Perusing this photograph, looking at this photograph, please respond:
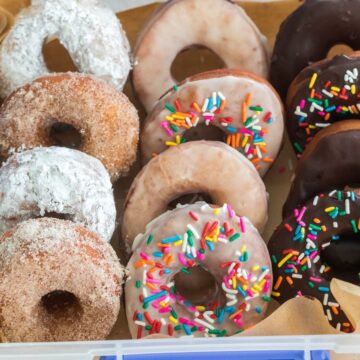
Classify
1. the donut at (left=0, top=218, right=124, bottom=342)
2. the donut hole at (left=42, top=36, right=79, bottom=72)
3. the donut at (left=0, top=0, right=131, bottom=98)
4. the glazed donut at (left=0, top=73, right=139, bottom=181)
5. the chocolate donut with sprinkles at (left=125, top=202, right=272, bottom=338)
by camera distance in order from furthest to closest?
the donut hole at (left=42, top=36, right=79, bottom=72), the donut at (left=0, top=0, right=131, bottom=98), the glazed donut at (left=0, top=73, right=139, bottom=181), the chocolate donut with sprinkles at (left=125, top=202, right=272, bottom=338), the donut at (left=0, top=218, right=124, bottom=342)

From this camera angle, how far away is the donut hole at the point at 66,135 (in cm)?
150

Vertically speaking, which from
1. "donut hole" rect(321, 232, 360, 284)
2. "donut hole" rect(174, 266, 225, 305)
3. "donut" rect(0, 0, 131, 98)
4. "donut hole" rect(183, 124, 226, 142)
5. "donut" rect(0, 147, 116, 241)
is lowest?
"donut hole" rect(174, 266, 225, 305)

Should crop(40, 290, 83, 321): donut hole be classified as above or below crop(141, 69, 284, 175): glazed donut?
below

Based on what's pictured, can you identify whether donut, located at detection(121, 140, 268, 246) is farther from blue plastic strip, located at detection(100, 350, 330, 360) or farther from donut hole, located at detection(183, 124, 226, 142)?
blue plastic strip, located at detection(100, 350, 330, 360)

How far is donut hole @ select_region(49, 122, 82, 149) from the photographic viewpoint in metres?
1.50

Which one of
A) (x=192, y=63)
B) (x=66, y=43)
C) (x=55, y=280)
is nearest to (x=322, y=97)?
(x=192, y=63)

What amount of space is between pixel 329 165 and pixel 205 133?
0.34 metres

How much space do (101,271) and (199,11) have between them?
0.70 meters

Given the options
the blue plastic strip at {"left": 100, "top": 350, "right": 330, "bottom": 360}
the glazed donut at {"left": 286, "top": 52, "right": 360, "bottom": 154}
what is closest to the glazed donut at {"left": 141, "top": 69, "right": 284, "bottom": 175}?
the glazed donut at {"left": 286, "top": 52, "right": 360, "bottom": 154}

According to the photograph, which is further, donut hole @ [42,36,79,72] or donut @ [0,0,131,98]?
donut hole @ [42,36,79,72]

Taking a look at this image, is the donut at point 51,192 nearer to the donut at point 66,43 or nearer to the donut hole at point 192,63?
the donut at point 66,43

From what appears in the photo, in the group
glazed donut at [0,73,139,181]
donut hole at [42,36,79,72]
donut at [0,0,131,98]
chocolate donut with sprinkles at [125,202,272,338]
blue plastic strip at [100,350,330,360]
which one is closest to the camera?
blue plastic strip at [100,350,330,360]

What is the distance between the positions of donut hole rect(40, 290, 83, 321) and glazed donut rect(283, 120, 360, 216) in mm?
465

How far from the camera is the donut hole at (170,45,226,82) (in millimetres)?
Result: 1710
